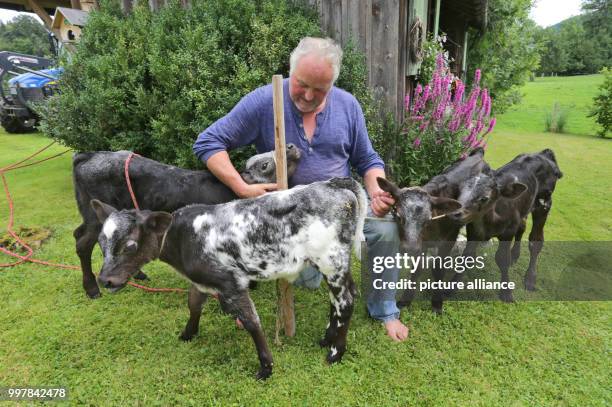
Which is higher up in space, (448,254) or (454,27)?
(454,27)

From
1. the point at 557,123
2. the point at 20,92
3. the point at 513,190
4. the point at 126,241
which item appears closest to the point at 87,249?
the point at 126,241

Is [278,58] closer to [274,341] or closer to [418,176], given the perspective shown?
[418,176]

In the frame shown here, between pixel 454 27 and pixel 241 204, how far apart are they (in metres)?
12.7

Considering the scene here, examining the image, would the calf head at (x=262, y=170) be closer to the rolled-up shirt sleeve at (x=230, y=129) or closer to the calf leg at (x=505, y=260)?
the rolled-up shirt sleeve at (x=230, y=129)

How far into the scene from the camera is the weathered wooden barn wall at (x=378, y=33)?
19.3 ft

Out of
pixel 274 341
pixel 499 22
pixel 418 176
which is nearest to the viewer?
pixel 274 341

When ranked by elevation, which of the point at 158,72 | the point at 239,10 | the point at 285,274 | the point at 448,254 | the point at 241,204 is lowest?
the point at 448,254

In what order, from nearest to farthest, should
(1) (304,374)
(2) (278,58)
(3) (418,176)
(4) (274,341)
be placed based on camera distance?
(1) (304,374)
(4) (274,341)
(2) (278,58)
(3) (418,176)

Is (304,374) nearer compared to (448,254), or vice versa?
(304,374)

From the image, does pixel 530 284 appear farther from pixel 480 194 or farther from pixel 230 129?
pixel 230 129

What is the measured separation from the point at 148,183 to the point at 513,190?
383 centimetres

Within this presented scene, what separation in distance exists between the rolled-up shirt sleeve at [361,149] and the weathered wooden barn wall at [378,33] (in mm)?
2534

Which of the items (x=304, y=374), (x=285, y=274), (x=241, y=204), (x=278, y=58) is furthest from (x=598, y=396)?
(x=278, y=58)

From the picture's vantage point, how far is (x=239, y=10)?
5.92 m
